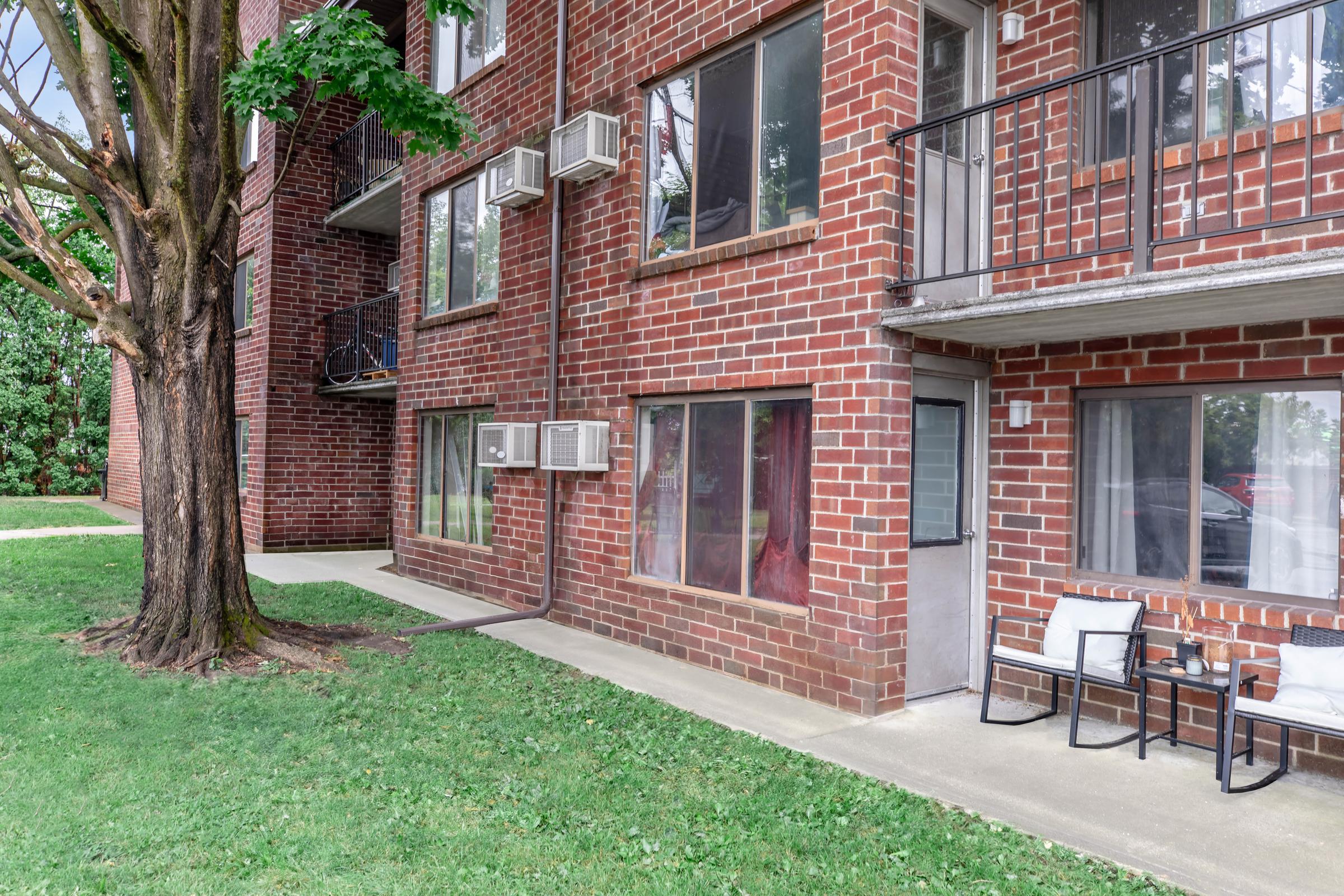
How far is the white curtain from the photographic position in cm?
538

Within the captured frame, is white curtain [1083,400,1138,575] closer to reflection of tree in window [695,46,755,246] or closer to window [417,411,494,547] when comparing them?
reflection of tree in window [695,46,755,246]

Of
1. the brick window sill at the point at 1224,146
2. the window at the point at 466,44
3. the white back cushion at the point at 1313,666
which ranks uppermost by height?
the window at the point at 466,44

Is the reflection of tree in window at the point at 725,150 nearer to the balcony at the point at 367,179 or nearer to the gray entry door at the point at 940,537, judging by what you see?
the gray entry door at the point at 940,537

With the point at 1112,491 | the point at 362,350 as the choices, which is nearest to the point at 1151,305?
the point at 1112,491

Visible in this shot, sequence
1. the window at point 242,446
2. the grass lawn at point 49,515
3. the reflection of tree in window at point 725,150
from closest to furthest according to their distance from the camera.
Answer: the reflection of tree in window at point 725,150 < the window at point 242,446 < the grass lawn at point 49,515

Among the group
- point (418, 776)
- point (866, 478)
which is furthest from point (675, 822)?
point (866, 478)

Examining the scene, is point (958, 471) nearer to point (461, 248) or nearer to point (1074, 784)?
point (1074, 784)

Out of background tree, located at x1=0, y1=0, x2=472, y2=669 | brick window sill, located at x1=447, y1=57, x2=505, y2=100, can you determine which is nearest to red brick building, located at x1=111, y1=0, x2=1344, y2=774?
brick window sill, located at x1=447, y1=57, x2=505, y2=100

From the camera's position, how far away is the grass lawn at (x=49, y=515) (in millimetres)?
15867

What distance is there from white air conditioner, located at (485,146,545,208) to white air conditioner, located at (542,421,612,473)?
7.45 ft

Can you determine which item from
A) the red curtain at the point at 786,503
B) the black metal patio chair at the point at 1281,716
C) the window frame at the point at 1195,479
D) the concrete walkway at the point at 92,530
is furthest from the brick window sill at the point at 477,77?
the black metal patio chair at the point at 1281,716

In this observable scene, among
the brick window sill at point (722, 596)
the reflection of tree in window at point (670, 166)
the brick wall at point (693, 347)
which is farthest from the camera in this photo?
the reflection of tree in window at point (670, 166)

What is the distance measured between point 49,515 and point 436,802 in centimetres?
1746

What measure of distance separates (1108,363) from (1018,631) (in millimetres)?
1741
